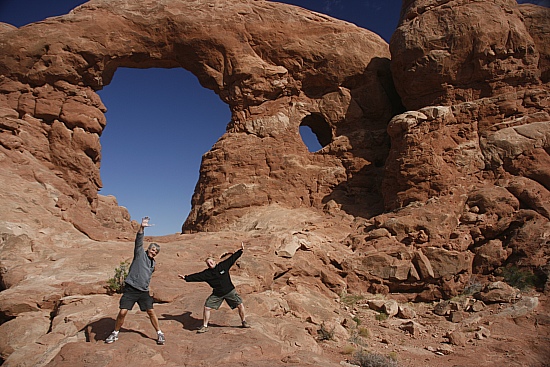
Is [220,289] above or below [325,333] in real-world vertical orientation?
above

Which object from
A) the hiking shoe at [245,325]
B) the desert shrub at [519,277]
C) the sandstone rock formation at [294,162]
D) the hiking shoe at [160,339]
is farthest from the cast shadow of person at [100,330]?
the desert shrub at [519,277]

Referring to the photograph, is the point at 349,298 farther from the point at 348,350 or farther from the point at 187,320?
the point at 187,320

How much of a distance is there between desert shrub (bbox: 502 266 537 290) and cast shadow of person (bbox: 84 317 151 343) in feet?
32.0

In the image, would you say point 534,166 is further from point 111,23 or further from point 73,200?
point 111,23

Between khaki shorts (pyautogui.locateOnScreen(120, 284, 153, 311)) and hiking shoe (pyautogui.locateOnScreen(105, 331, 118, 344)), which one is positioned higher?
khaki shorts (pyautogui.locateOnScreen(120, 284, 153, 311))

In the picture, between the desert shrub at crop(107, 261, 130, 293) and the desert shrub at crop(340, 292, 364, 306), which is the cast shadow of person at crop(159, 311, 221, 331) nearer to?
the desert shrub at crop(107, 261, 130, 293)

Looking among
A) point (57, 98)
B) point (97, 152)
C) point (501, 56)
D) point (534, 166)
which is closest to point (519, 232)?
point (534, 166)

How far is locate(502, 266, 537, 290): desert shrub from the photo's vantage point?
34.7 feet

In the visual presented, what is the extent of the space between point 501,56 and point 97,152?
16426 mm

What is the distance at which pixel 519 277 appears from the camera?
35.6 feet

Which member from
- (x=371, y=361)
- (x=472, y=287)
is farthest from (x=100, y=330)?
(x=472, y=287)

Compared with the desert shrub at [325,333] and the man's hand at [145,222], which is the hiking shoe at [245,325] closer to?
the desert shrub at [325,333]

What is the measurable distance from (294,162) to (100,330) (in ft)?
38.4

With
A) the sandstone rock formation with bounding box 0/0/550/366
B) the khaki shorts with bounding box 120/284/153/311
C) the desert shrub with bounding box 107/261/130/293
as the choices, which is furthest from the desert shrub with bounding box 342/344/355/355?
the desert shrub with bounding box 107/261/130/293
